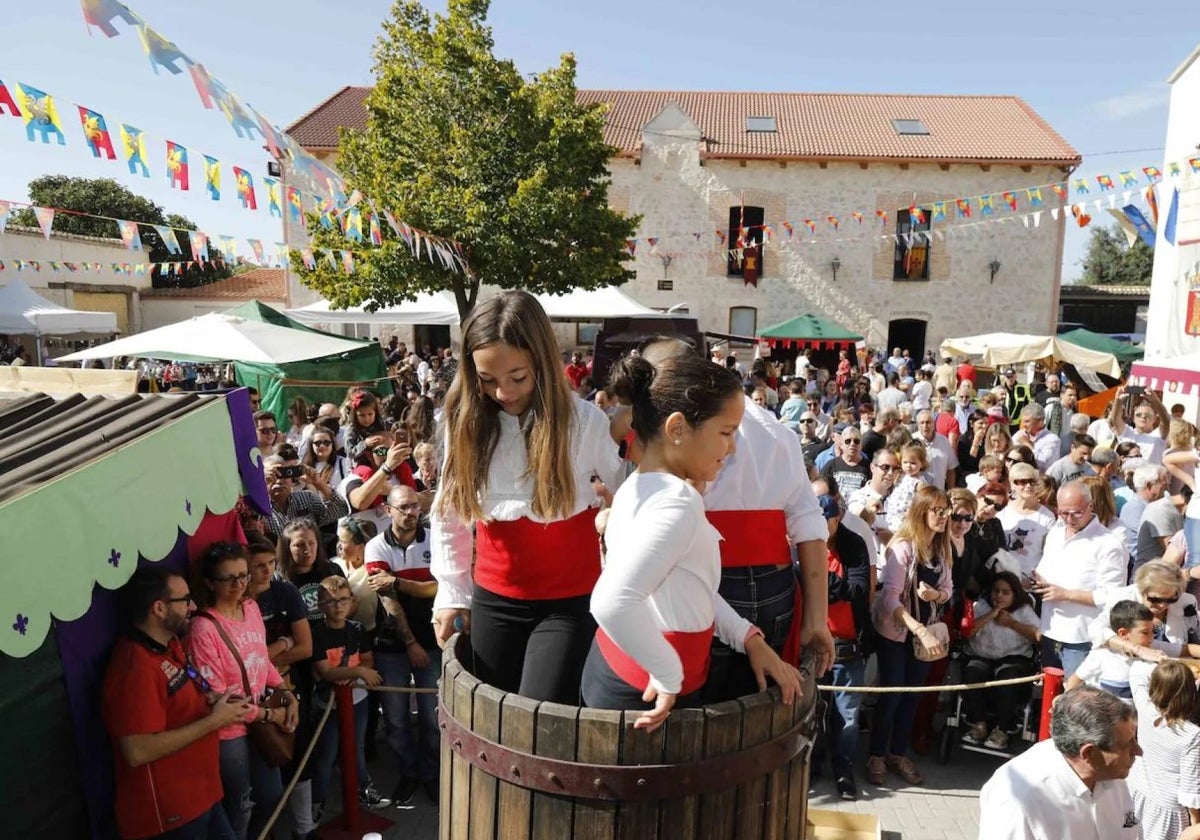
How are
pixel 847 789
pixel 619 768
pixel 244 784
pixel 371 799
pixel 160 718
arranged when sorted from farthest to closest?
pixel 847 789
pixel 371 799
pixel 244 784
pixel 160 718
pixel 619 768

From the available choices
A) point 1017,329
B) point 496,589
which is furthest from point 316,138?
point 496,589

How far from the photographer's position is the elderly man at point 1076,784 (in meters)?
2.65

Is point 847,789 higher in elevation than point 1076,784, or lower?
lower

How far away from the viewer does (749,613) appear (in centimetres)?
232

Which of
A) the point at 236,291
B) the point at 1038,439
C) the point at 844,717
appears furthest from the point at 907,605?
the point at 236,291

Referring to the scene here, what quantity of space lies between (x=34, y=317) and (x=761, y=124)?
20300mm

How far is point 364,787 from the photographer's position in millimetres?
4531

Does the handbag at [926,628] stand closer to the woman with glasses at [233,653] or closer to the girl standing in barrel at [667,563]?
the girl standing in barrel at [667,563]

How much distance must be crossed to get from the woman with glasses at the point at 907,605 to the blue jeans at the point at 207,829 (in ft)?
11.3

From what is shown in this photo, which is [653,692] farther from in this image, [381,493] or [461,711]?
[381,493]

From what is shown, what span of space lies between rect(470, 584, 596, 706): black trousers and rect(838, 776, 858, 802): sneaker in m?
3.02

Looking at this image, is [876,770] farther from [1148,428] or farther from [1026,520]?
[1148,428]

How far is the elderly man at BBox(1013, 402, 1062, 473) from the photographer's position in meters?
8.30

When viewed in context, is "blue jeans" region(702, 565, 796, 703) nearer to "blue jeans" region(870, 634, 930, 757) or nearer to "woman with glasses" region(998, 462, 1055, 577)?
"blue jeans" region(870, 634, 930, 757)
